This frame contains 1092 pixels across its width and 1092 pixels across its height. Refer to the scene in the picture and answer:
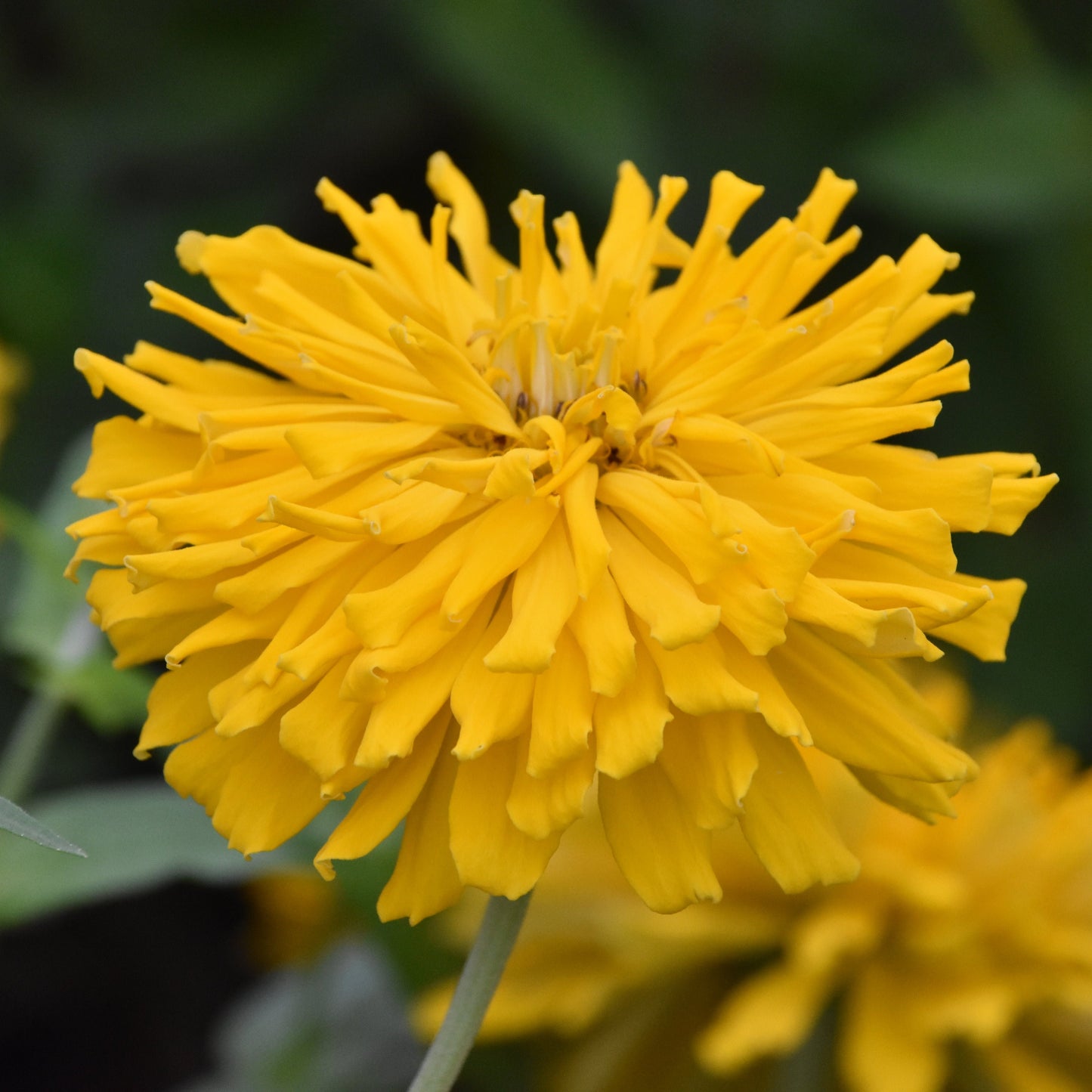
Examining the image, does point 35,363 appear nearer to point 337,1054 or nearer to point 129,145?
point 129,145

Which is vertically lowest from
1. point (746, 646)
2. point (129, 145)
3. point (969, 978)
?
point (969, 978)

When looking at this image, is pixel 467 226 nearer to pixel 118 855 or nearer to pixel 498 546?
pixel 498 546

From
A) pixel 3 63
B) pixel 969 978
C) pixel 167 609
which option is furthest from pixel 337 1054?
pixel 3 63

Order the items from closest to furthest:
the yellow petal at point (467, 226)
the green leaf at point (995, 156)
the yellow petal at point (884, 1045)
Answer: the yellow petal at point (467, 226), the yellow petal at point (884, 1045), the green leaf at point (995, 156)

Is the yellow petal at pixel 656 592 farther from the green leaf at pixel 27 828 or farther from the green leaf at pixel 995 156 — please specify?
the green leaf at pixel 995 156

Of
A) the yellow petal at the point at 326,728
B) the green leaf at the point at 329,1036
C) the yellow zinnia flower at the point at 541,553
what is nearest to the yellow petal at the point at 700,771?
the yellow zinnia flower at the point at 541,553

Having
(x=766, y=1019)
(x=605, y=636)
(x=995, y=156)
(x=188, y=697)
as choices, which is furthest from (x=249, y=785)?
(x=995, y=156)
